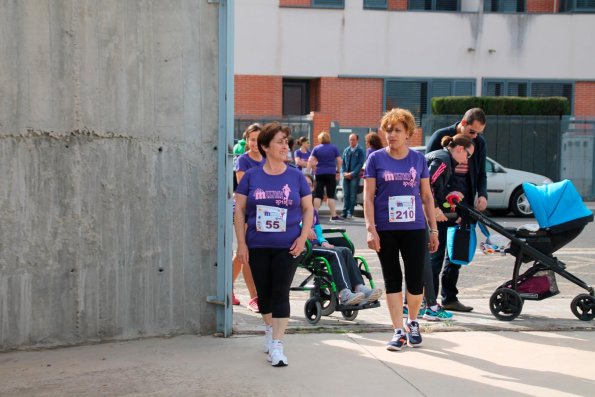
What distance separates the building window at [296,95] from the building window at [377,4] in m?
3.05

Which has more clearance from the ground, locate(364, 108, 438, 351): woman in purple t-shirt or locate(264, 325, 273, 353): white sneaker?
locate(364, 108, 438, 351): woman in purple t-shirt

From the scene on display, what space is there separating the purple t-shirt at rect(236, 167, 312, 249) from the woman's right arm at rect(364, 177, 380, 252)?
59cm

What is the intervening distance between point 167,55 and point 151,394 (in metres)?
2.73

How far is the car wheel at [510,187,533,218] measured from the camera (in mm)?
19172

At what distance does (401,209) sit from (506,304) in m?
1.89

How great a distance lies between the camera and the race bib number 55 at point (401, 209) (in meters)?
6.77

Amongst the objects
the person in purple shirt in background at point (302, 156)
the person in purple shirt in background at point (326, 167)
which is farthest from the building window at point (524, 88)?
the person in purple shirt in background at point (326, 167)

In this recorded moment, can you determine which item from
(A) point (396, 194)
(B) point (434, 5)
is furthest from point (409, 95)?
(A) point (396, 194)

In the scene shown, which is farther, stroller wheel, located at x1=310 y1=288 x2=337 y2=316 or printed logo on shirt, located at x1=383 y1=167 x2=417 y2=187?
stroller wheel, located at x1=310 y1=288 x2=337 y2=316

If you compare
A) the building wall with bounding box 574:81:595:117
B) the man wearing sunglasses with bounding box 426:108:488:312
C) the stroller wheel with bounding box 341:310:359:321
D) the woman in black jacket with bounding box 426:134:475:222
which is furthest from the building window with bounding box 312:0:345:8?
the stroller wheel with bounding box 341:310:359:321

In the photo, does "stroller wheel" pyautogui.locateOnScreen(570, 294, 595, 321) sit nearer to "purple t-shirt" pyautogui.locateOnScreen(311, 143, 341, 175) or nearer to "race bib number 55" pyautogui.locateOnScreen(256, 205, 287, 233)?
"race bib number 55" pyautogui.locateOnScreen(256, 205, 287, 233)

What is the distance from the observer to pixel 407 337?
6961mm

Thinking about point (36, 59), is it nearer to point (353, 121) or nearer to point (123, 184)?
point (123, 184)

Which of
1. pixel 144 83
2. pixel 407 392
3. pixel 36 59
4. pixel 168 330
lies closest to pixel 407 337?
pixel 407 392
